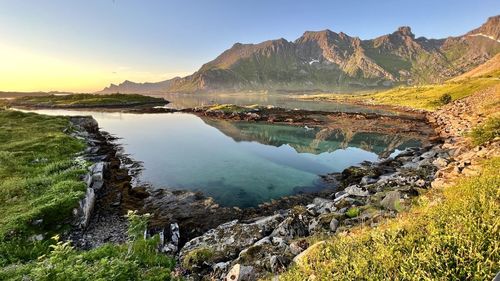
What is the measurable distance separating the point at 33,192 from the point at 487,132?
150ft

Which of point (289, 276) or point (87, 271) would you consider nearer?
A: point (289, 276)

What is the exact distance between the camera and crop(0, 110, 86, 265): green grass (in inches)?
576

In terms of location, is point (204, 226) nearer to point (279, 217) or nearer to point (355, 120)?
point (279, 217)

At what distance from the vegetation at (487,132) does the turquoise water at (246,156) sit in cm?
1331

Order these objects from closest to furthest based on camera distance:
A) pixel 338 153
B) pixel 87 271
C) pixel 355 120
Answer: pixel 87 271 < pixel 338 153 < pixel 355 120

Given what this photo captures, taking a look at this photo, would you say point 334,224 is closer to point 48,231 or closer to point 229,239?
point 229,239

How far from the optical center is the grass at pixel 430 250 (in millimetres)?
6191

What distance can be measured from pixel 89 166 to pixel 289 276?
2704 cm

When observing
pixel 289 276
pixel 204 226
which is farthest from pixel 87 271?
pixel 204 226

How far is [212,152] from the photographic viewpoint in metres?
47.6

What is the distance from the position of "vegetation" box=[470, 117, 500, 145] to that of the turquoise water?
1331cm

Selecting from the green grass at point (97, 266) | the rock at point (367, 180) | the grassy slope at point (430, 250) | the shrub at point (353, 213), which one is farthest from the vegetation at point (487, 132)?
the green grass at point (97, 266)

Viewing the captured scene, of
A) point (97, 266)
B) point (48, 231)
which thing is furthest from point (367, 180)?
point (48, 231)

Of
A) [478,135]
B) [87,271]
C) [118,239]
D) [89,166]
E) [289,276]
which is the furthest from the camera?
[478,135]
